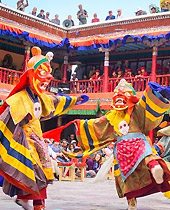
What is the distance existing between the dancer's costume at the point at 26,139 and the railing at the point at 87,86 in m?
11.2

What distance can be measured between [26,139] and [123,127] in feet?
4.19

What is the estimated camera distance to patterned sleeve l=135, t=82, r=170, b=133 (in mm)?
5547

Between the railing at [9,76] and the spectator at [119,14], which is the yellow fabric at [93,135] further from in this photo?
the spectator at [119,14]

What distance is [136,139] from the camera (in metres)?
5.88

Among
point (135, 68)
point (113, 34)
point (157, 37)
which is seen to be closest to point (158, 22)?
point (157, 37)

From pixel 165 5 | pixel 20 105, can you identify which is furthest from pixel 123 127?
pixel 165 5

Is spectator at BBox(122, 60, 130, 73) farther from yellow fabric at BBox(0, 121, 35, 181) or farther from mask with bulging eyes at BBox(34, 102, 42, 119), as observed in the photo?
yellow fabric at BBox(0, 121, 35, 181)

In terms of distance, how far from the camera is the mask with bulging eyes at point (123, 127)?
5945 millimetres

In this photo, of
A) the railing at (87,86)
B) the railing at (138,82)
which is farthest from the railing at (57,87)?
the railing at (138,82)

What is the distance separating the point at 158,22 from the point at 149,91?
1050 cm

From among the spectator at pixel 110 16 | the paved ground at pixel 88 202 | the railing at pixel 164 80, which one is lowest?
the paved ground at pixel 88 202

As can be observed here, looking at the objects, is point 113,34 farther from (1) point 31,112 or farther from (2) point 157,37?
(1) point 31,112

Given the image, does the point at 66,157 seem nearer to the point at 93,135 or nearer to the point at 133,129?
the point at 93,135

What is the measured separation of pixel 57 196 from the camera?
7.38m
